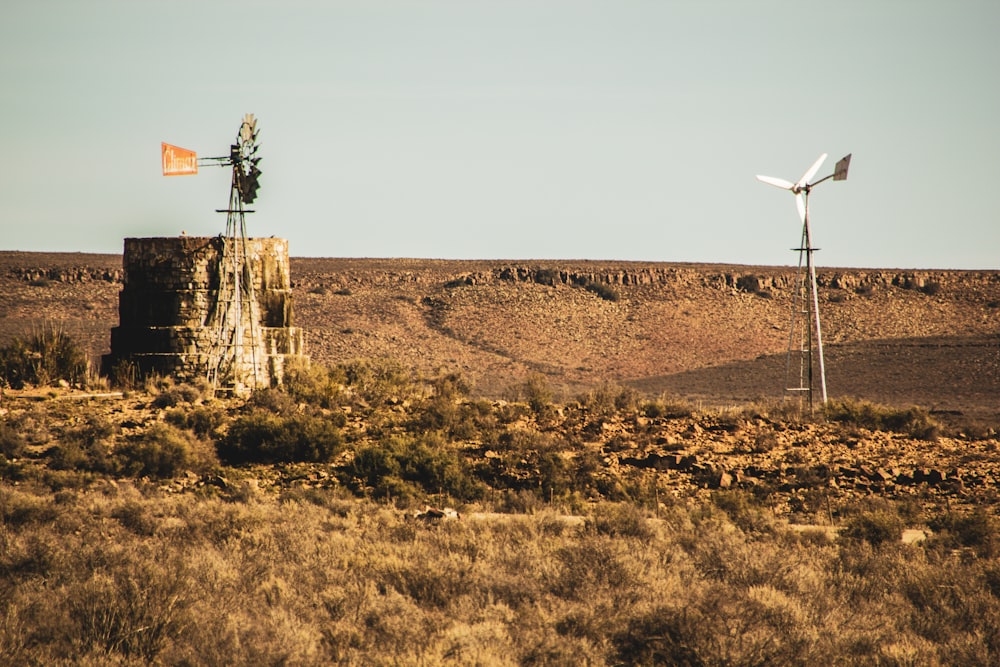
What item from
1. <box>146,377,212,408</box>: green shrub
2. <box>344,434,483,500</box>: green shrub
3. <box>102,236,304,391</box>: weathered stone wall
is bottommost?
<box>344,434,483,500</box>: green shrub

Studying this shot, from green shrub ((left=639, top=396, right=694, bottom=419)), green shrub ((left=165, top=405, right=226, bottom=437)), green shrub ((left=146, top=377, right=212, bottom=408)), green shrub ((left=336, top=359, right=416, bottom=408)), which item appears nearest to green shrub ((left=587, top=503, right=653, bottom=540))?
green shrub ((left=165, top=405, right=226, bottom=437))

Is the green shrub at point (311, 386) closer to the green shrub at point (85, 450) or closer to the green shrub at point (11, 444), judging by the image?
the green shrub at point (85, 450)

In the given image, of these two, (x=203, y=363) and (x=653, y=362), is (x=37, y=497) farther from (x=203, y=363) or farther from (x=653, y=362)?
(x=653, y=362)

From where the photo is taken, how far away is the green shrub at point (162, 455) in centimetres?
2195

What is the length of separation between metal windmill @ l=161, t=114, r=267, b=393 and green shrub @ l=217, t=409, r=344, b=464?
9.87 feet

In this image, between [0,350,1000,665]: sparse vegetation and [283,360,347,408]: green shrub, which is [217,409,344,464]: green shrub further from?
[283,360,347,408]: green shrub

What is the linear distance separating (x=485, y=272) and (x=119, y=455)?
6518cm

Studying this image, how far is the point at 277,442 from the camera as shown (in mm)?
23203

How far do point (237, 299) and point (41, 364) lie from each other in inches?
224

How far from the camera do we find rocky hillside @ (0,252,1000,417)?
6247 centimetres

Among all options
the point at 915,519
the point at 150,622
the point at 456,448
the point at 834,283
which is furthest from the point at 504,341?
the point at 150,622

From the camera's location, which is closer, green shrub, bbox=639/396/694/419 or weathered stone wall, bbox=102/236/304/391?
weathered stone wall, bbox=102/236/304/391

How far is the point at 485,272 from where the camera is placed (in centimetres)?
8675

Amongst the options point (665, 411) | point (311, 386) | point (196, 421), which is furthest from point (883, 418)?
point (196, 421)
